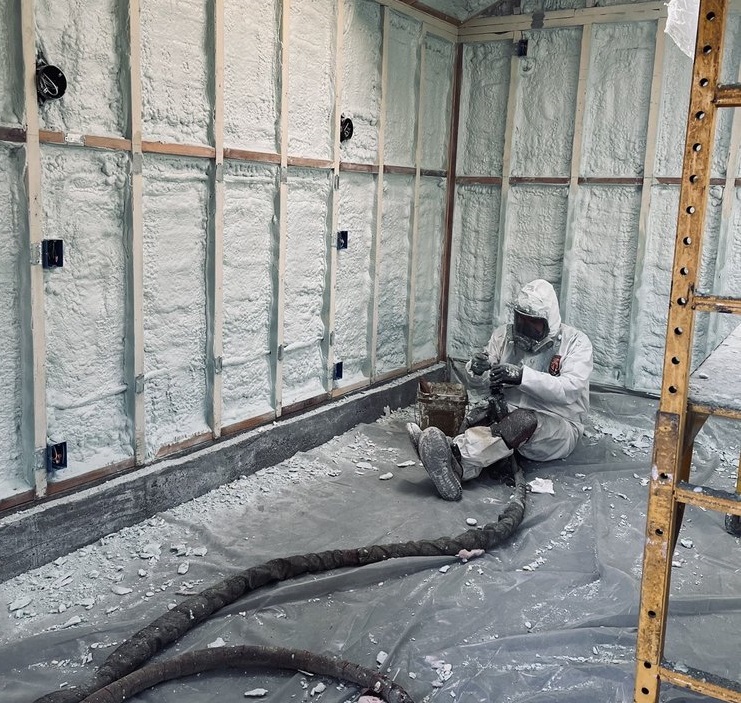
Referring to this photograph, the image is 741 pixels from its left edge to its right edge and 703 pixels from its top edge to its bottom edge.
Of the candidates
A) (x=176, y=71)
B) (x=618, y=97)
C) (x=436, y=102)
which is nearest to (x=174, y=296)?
(x=176, y=71)

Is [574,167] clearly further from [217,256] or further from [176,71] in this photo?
[176,71]

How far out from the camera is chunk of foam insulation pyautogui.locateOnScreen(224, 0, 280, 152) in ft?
12.2

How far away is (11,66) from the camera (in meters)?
2.77

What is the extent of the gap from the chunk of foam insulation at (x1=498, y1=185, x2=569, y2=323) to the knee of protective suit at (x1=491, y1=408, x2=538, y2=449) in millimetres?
1419

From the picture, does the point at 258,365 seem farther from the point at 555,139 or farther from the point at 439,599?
the point at 555,139

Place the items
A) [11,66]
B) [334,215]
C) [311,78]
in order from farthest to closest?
[334,215] → [311,78] → [11,66]

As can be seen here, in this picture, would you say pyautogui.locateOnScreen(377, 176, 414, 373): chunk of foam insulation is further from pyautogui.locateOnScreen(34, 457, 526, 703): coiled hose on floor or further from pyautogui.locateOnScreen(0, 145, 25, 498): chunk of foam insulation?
pyautogui.locateOnScreen(0, 145, 25, 498): chunk of foam insulation

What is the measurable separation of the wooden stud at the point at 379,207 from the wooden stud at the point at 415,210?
46 centimetres

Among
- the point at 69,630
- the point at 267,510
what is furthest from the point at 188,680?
the point at 267,510

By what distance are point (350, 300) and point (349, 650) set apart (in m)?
2.72

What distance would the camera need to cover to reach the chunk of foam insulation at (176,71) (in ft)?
10.8

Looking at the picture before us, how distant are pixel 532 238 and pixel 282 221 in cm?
230

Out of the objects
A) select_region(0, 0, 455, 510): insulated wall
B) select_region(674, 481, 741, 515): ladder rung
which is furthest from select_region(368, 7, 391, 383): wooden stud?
select_region(674, 481, 741, 515): ladder rung

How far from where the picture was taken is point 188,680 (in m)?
2.44
